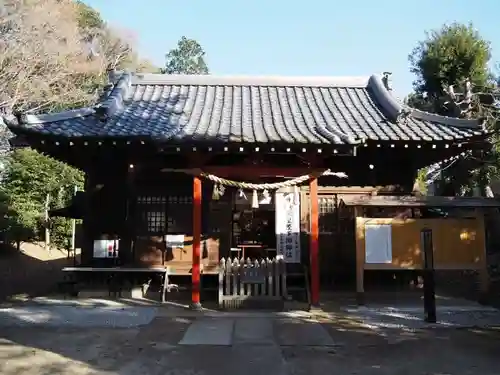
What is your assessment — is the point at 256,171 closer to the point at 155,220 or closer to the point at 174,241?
the point at 174,241

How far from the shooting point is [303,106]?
12.5m

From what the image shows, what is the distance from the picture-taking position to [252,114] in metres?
11.7

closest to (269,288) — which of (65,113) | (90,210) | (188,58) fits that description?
(90,210)

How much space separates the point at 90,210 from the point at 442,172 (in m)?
15.1

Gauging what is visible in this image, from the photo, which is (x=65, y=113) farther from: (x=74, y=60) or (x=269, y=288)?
(x=74, y=60)

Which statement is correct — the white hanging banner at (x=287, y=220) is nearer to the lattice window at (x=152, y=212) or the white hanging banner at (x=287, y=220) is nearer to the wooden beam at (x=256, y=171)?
the wooden beam at (x=256, y=171)

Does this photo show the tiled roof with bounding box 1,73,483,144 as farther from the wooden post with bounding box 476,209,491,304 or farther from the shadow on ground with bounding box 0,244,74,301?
the shadow on ground with bounding box 0,244,74,301

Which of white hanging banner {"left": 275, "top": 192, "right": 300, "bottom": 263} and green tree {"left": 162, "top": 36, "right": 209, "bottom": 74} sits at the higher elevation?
green tree {"left": 162, "top": 36, "right": 209, "bottom": 74}

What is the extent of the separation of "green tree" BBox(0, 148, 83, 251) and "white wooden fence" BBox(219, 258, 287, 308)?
607 inches

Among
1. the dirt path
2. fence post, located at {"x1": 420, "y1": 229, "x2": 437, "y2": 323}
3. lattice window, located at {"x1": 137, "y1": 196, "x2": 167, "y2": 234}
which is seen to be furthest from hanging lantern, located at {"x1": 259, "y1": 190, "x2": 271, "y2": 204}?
fence post, located at {"x1": 420, "y1": 229, "x2": 437, "y2": 323}

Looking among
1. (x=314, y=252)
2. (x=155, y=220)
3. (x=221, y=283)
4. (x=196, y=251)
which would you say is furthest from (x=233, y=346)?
(x=155, y=220)

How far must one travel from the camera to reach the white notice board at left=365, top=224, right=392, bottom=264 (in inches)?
386

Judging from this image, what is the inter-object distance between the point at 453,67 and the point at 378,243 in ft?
46.5

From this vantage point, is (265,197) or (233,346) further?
(265,197)
